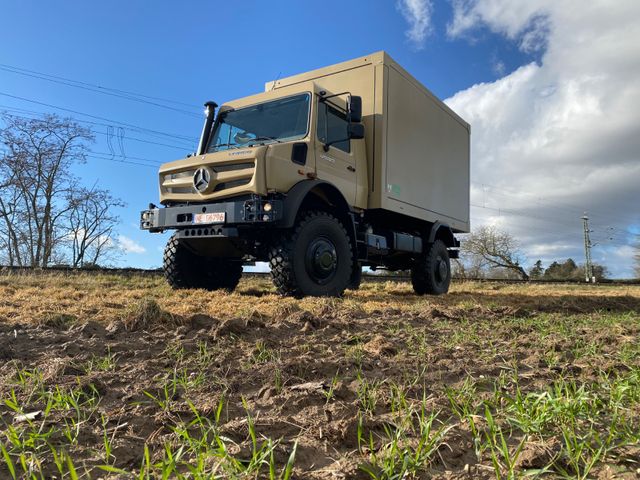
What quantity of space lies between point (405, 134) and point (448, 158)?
253 cm

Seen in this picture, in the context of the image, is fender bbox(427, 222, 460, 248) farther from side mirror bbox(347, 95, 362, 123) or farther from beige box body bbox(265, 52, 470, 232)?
side mirror bbox(347, 95, 362, 123)

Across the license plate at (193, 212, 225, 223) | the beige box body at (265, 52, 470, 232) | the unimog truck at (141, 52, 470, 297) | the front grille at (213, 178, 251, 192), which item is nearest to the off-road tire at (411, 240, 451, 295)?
the unimog truck at (141, 52, 470, 297)

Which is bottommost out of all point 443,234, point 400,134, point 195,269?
point 195,269

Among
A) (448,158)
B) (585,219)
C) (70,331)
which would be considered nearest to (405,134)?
(448,158)

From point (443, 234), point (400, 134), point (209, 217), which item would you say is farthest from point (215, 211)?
point (443, 234)

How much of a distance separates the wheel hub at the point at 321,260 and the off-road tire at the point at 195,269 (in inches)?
67.4

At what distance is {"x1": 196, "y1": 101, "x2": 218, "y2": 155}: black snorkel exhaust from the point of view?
7586mm

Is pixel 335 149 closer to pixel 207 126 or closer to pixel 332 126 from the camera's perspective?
pixel 332 126

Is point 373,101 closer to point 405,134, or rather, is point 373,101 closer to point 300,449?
point 405,134

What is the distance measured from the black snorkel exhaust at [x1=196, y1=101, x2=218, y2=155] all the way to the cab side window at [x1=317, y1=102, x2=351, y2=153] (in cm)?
189

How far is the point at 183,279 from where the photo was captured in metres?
7.57

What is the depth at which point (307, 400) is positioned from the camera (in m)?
2.05

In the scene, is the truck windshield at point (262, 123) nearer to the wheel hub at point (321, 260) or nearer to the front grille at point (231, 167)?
the front grille at point (231, 167)

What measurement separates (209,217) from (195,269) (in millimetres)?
1781
